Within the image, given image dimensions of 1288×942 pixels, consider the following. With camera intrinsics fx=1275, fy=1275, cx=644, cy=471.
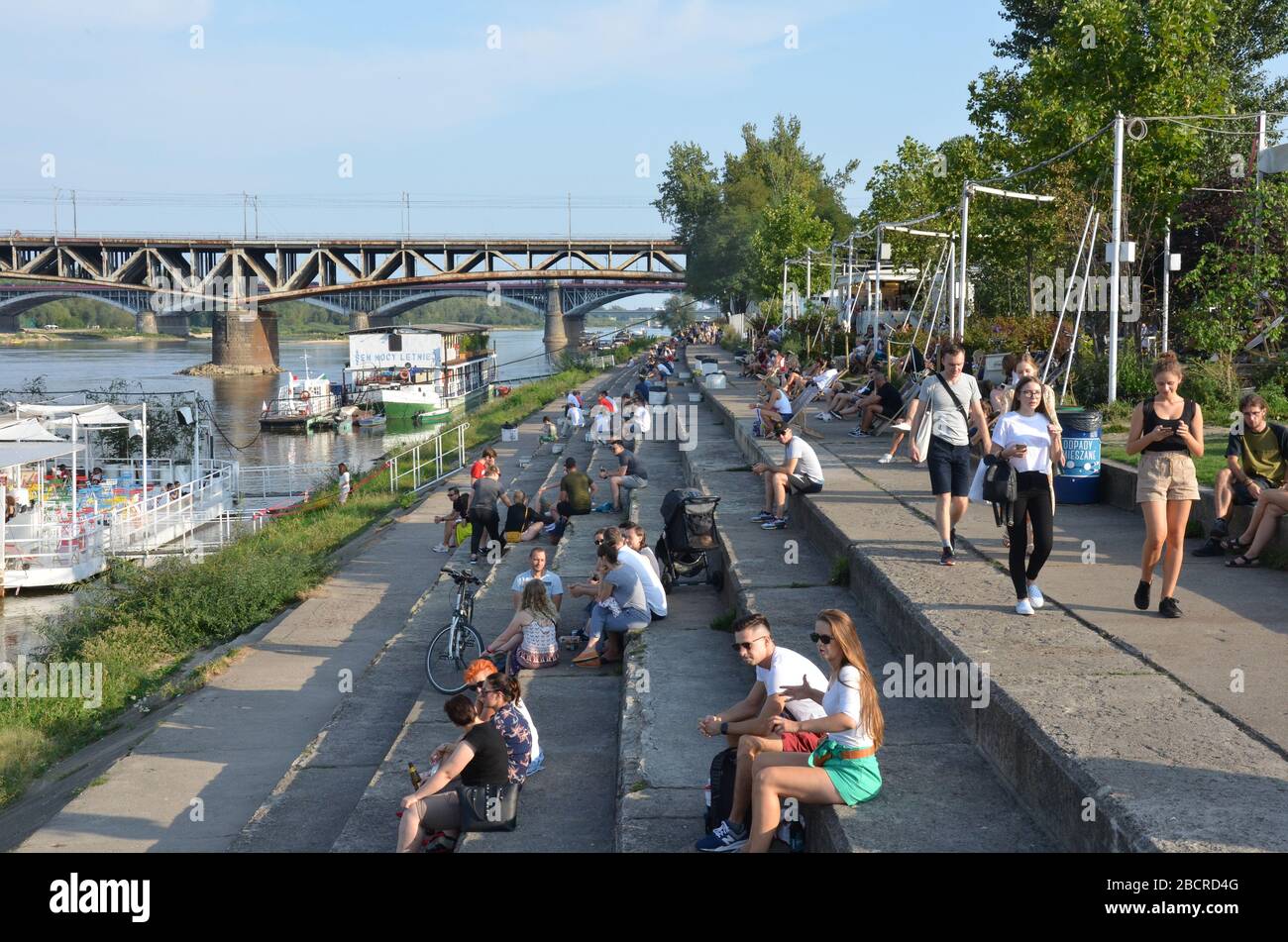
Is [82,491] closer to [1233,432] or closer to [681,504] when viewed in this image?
[681,504]

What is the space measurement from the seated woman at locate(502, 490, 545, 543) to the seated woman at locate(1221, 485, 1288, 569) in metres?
9.36

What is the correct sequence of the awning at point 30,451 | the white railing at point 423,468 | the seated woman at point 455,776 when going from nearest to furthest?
1. the seated woman at point 455,776
2. the awning at point 30,451
3. the white railing at point 423,468

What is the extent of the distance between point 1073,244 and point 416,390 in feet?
135

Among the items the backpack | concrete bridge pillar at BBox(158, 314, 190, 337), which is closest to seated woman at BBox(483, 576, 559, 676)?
the backpack

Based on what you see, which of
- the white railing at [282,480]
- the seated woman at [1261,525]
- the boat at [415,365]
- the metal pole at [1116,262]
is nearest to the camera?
the seated woman at [1261,525]

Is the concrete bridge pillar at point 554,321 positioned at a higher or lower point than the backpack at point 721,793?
higher

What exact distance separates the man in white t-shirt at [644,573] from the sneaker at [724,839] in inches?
175

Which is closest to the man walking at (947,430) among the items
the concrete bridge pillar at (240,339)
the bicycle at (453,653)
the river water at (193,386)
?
the bicycle at (453,653)

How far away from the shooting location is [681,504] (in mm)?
11430

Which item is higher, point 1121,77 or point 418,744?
point 1121,77

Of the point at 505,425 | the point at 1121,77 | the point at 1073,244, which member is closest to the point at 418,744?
the point at 1121,77

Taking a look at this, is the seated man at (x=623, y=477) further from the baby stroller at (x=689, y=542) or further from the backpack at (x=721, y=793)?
the backpack at (x=721, y=793)

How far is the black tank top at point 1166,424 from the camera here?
7234 mm

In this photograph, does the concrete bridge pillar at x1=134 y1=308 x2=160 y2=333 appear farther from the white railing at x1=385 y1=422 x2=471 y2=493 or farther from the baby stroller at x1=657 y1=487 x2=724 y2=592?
the baby stroller at x1=657 y1=487 x2=724 y2=592
